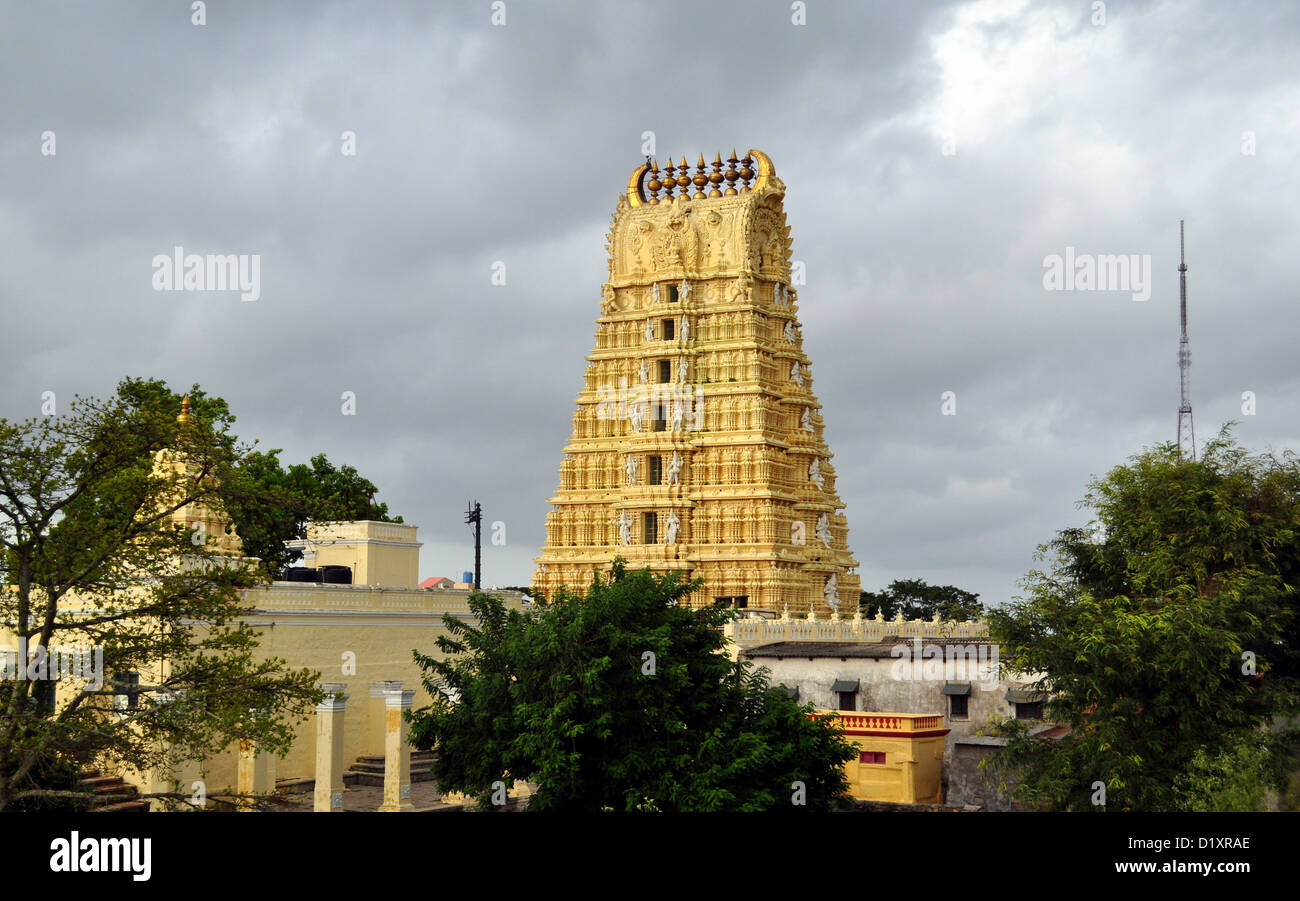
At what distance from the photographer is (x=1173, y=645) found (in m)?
29.4

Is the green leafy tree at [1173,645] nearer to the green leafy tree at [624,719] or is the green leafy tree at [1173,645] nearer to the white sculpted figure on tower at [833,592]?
the green leafy tree at [624,719]

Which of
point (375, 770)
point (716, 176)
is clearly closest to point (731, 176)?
point (716, 176)

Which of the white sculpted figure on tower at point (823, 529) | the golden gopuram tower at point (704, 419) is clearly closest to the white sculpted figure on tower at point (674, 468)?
the golden gopuram tower at point (704, 419)

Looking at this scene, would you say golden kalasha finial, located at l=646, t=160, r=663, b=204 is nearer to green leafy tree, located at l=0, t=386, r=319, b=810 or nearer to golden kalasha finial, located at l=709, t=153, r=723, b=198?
golden kalasha finial, located at l=709, t=153, r=723, b=198

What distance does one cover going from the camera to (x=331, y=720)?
1324 inches

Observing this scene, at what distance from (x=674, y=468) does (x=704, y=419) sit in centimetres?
272

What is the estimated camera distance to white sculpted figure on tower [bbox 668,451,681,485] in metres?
63.4

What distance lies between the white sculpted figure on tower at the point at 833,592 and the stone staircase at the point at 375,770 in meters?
26.6

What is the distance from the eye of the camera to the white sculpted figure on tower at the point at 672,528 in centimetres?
6291

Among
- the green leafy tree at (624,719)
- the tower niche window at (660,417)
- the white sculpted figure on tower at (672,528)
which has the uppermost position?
the tower niche window at (660,417)

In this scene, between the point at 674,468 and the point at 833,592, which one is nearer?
the point at 674,468

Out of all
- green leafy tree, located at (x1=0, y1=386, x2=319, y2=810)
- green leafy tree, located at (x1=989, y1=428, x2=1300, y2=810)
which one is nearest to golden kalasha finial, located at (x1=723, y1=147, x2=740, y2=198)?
green leafy tree, located at (x1=989, y1=428, x2=1300, y2=810)

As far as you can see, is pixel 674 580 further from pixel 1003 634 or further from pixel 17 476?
pixel 17 476

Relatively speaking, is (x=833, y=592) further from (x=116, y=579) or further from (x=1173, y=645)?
(x=116, y=579)
